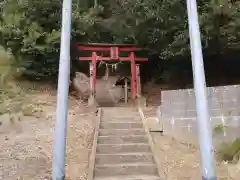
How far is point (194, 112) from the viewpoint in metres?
7.00

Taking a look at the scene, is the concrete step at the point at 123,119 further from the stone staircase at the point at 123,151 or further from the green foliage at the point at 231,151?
the green foliage at the point at 231,151

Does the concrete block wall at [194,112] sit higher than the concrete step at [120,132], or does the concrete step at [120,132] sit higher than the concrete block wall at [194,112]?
the concrete block wall at [194,112]

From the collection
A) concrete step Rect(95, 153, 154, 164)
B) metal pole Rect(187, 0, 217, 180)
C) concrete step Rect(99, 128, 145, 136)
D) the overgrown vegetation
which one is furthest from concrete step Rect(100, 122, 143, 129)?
metal pole Rect(187, 0, 217, 180)

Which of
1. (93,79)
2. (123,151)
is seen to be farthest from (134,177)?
(93,79)

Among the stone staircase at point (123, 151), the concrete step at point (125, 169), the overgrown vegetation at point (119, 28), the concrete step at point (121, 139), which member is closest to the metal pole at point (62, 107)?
the stone staircase at point (123, 151)

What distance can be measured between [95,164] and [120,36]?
8593mm

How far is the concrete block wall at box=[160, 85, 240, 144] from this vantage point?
20.1 feet

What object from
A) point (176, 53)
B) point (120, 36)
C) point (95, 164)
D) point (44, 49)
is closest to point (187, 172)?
point (95, 164)

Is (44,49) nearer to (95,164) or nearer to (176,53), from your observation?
(176,53)

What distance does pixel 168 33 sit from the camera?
10641mm

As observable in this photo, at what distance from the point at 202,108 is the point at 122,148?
304cm

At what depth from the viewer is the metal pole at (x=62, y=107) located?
152 inches

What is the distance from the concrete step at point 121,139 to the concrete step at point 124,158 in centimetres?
72

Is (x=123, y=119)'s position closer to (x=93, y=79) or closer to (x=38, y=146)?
(x=38, y=146)
